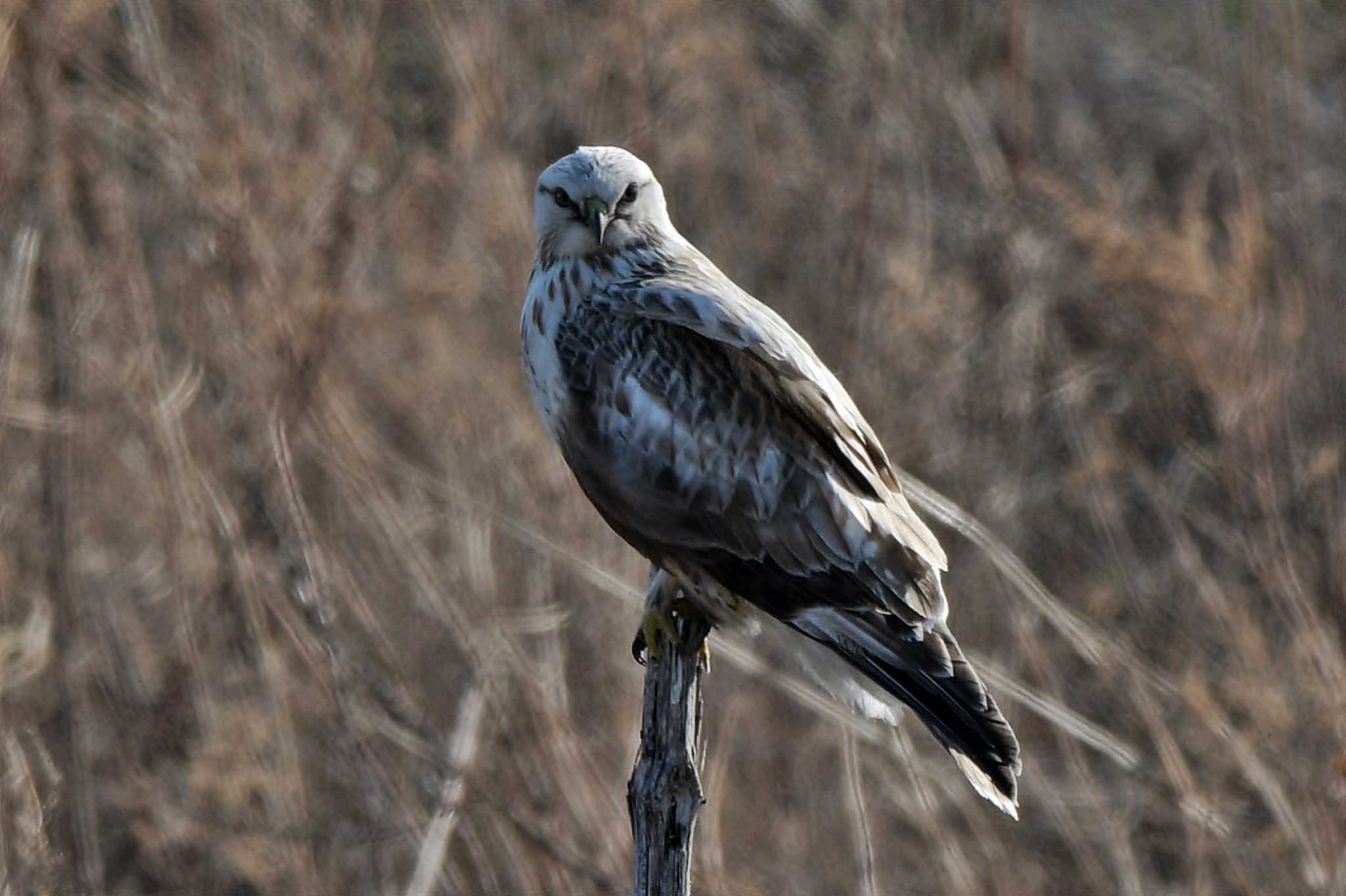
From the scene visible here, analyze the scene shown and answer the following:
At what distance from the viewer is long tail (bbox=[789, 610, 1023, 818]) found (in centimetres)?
304

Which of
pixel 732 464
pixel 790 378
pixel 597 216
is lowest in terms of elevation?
pixel 732 464

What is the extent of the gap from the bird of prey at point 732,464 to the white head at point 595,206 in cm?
2

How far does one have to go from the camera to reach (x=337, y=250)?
194 inches

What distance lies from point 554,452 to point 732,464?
6.27 feet

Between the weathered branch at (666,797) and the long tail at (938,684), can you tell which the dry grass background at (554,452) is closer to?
the long tail at (938,684)

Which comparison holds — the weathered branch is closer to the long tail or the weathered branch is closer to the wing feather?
the long tail

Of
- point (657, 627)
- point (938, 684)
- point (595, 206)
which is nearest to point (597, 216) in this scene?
point (595, 206)

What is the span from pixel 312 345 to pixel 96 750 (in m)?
1.80

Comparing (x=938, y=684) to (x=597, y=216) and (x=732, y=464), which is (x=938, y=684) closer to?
(x=732, y=464)

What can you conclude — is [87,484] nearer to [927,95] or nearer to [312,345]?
[312,345]

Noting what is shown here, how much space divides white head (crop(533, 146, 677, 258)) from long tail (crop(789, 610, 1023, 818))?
2.85ft

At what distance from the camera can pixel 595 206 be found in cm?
360

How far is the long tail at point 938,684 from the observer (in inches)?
120

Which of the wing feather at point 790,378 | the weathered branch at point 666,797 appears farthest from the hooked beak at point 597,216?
the weathered branch at point 666,797
